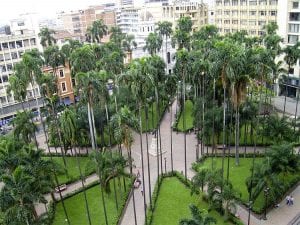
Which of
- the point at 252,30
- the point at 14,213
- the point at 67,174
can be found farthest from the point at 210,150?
the point at 252,30

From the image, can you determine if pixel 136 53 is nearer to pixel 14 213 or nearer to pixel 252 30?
pixel 252 30

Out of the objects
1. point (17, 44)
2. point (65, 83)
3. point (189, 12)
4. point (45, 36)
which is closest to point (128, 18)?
point (189, 12)

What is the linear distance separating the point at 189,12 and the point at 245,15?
26.6 meters

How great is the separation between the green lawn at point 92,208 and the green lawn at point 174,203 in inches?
204

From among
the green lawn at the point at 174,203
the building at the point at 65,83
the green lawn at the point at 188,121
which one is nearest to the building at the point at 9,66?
the building at the point at 65,83

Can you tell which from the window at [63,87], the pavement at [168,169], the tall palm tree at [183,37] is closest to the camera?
the pavement at [168,169]

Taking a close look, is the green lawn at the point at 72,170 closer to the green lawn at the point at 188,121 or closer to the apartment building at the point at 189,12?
the green lawn at the point at 188,121

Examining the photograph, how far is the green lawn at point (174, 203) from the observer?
1617 inches

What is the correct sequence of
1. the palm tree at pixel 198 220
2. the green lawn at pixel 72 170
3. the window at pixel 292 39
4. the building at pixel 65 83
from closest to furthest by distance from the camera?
1. the palm tree at pixel 198 220
2. the green lawn at pixel 72 170
3. the window at pixel 292 39
4. the building at pixel 65 83

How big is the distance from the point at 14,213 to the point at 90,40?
8082 centimetres

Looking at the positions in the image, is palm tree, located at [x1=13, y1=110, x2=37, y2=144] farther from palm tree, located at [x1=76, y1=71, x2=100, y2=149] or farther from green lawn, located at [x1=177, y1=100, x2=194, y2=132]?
green lawn, located at [x1=177, y1=100, x2=194, y2=132]

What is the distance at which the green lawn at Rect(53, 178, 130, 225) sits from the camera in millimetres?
42031

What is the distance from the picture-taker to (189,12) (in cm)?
12181

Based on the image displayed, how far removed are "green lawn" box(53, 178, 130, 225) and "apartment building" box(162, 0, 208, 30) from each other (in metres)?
88.7
